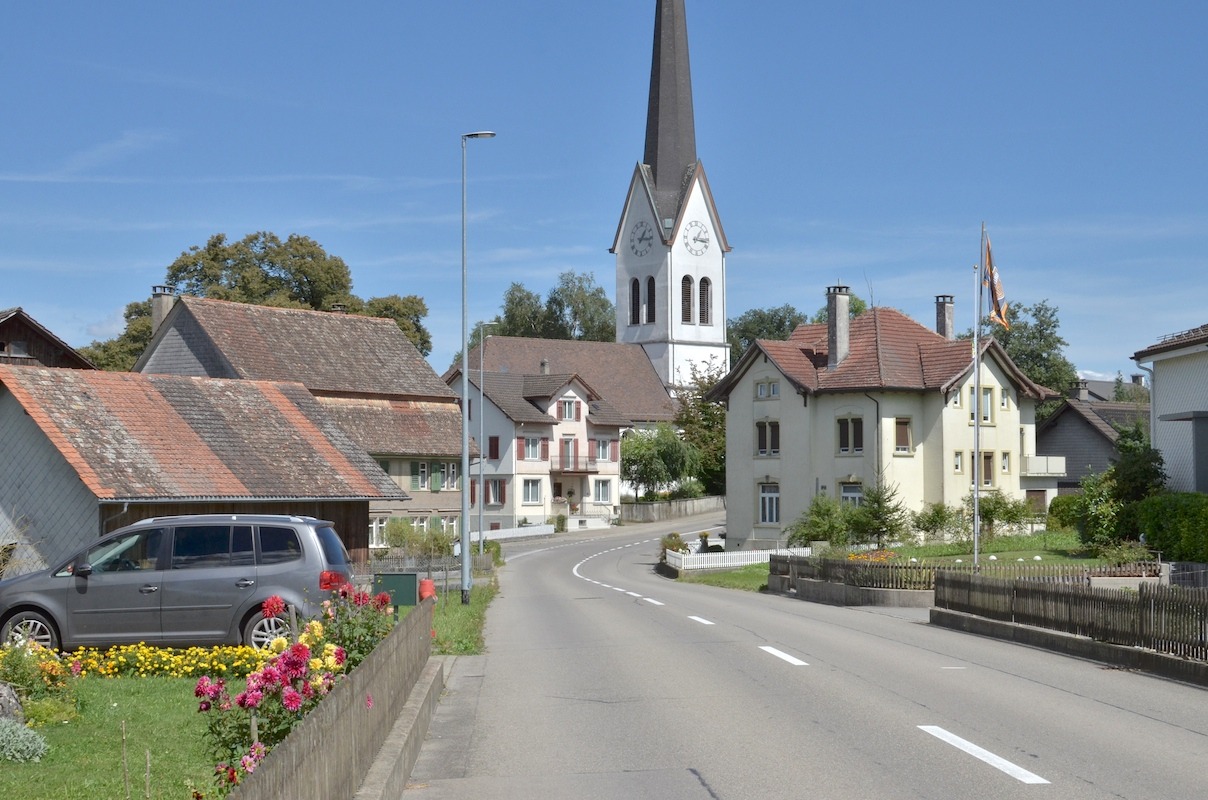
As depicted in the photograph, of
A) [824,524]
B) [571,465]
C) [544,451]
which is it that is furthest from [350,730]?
[571,465]

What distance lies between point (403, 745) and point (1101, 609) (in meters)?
11.5

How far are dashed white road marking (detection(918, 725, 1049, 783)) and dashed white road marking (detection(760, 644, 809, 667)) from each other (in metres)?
5.31

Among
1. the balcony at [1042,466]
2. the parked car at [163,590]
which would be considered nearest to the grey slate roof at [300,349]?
the balcony at [1042,466]

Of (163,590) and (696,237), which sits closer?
(163,590)

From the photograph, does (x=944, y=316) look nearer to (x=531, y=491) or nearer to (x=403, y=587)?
(x=531, y=491)

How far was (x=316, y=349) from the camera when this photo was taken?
2388 inches

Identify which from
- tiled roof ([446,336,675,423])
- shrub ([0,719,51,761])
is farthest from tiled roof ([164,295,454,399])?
shrub ([0,719,51,761])

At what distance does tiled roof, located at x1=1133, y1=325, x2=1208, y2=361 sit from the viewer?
40.3 metres

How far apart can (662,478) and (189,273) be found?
34260 millimetres

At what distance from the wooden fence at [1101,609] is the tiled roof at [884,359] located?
3397cm

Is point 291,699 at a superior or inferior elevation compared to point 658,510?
superior

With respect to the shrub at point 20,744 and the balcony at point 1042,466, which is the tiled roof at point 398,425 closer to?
the balcony at point 1042,466

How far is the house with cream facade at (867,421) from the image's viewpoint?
5725cm

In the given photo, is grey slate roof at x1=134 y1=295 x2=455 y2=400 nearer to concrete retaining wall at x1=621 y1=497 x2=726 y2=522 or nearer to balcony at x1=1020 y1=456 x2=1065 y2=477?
balcony at x1=1020 y1=456 x2=1065 y2=477
